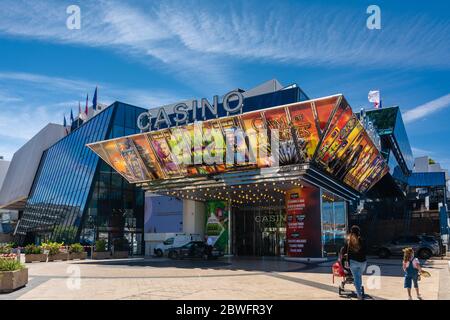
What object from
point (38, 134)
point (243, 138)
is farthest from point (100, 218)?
point (38, 134)

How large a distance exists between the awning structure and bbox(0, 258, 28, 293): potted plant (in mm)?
15023

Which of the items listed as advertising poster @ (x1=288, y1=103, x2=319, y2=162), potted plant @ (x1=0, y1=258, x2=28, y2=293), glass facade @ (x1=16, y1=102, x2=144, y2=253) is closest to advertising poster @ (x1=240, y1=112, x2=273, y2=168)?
advertising poster @ (x1=288, y1=103, x2=319, y2=162)

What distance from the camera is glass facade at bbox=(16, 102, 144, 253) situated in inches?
1699

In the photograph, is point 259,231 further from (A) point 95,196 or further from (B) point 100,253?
(A) point 95,196

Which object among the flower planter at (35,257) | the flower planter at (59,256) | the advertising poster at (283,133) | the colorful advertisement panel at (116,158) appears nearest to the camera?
the advertising poster at (283,133)

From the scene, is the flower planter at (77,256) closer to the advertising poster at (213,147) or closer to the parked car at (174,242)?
the parked car at (174,242)

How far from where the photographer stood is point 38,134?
7725 cm

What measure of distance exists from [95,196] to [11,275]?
30210 mm

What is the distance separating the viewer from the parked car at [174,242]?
3688 centimetres

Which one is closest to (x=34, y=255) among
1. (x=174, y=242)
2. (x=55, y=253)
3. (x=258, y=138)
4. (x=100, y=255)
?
(x=55, y=253)

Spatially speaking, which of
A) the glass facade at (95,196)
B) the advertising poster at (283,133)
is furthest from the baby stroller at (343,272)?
the glass facade at (95,196)

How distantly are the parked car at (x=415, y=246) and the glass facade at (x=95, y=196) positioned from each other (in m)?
25.2

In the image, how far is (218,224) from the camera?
38406 mm

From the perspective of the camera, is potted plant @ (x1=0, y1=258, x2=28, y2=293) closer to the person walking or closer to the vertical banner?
the person walking
